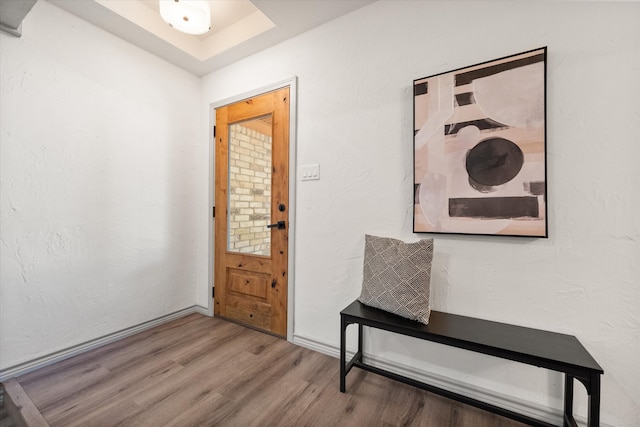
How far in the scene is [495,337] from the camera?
1.30 m

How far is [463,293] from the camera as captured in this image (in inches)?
61.9

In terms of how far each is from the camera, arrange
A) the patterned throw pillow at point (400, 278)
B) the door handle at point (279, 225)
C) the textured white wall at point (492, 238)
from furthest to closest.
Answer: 1. the door handle at point (279, 225)
2. the patterned throw pillow at point (400, 278)
3. the textured white wall at point (492, 238)

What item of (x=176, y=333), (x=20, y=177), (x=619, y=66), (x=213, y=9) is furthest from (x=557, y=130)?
(x=20, y=177)

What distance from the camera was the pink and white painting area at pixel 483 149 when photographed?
4.50 ft

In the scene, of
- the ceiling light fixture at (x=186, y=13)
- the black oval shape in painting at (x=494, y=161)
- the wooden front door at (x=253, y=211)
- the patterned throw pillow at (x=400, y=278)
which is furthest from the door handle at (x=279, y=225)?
the ceiling light fixture at (x=186, y=13)

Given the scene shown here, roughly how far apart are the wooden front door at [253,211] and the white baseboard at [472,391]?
2.41 ft

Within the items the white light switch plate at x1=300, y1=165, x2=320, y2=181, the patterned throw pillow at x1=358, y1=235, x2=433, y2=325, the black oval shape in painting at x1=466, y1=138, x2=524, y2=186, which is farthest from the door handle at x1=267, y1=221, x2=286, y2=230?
the black oval shape in painting at x1=466, y1=138, x2=524, y2=186

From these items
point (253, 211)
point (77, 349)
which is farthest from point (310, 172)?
point (77, 349)

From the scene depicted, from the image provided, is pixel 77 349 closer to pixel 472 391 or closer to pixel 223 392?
pixel 223 392

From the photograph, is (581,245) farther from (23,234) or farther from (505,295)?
(23,234)

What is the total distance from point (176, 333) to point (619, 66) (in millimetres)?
3363

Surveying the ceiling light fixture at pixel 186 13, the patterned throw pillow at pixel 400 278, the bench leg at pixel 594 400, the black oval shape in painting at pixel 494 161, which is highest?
the ceiling light fixture at pixel 186 13

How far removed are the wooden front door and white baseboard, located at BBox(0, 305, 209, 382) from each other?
1.65ft

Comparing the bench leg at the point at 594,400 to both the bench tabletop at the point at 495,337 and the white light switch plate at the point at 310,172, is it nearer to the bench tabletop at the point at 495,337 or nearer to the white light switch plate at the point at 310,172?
the bench tabletop at the point at 495,337
